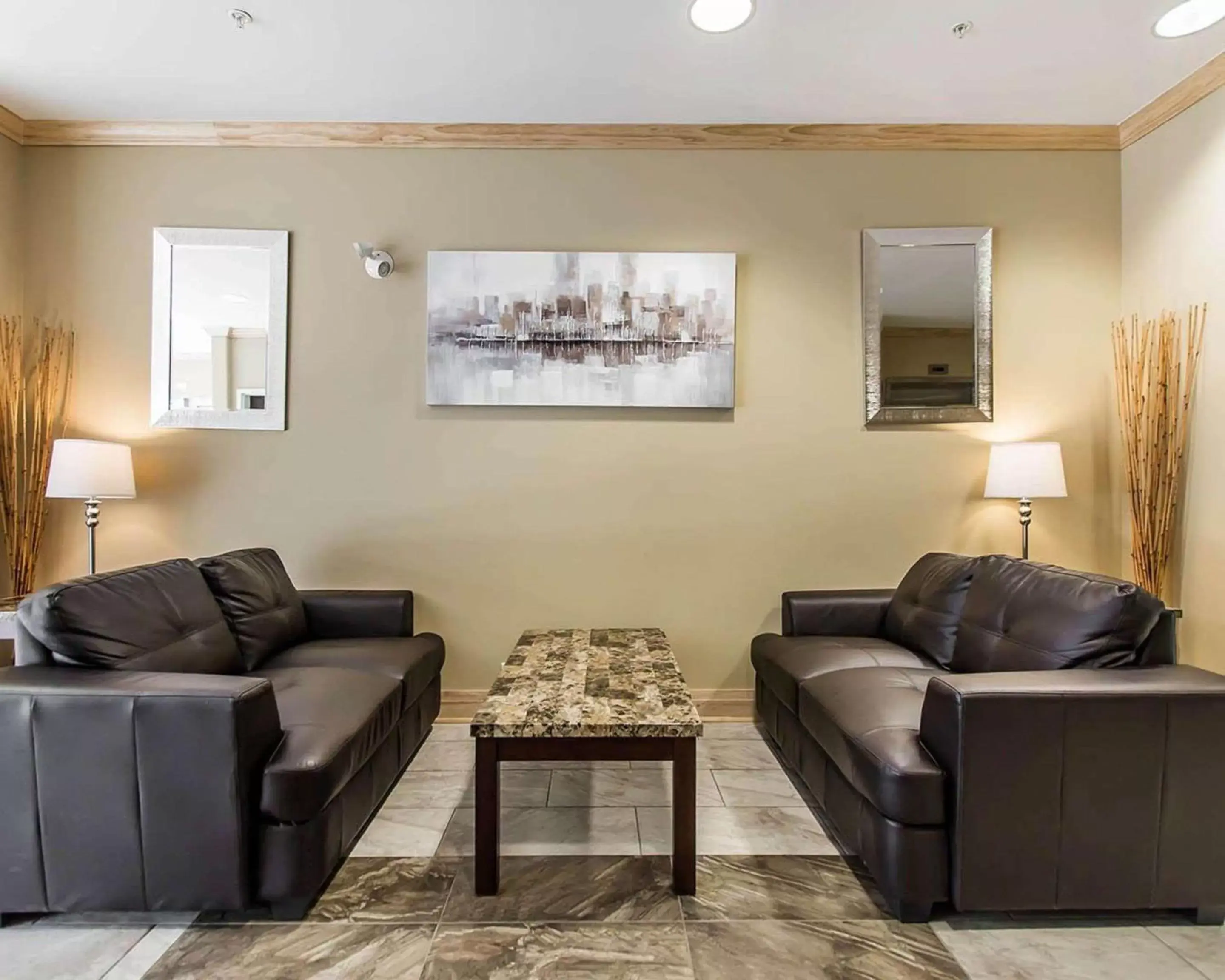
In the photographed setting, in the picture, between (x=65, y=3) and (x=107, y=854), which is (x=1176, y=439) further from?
(x=65, y=3)

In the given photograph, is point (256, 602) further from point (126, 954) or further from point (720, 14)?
point (720, 14)

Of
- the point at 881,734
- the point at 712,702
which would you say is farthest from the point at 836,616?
the point at 881,734

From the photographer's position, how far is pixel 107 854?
67.7 inches

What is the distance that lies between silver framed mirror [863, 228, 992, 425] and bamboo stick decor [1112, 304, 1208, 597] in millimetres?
637

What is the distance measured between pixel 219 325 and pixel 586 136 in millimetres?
2049

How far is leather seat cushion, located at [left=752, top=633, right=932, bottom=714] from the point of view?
261 centimetres

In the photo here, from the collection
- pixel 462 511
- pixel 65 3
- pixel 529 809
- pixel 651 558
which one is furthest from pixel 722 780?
pixel 65 3

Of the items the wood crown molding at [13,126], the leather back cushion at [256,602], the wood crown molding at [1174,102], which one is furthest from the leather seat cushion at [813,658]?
the wood crown molding at [13,126]

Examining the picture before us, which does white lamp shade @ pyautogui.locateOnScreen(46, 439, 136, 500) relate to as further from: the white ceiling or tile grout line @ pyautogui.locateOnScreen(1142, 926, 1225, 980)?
tile grout line @ pyautogui.locateOnScreen(1142, 926, 1225, 980)

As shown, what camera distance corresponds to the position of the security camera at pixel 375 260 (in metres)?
3.28

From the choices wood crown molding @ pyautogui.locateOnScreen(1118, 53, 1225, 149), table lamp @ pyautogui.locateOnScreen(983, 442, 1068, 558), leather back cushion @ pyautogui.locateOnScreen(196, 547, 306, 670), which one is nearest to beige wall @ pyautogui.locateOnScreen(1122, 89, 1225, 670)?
wood crown molding @ pyautogui.locateOnScreen(1118, 53, 1225, 149)

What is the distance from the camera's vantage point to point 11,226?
3.27m

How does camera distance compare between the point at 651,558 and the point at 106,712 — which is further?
the point at 651,558

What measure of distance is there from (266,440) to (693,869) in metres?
2.78
